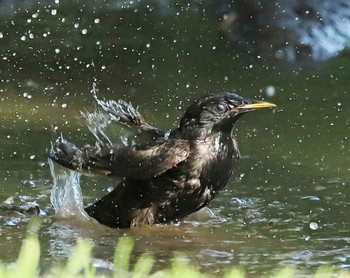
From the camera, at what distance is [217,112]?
7840 millimetres

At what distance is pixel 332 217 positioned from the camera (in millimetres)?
8445

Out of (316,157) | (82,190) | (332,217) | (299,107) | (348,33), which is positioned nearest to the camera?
(332,217)

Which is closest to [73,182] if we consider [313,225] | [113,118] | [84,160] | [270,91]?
[113,118]

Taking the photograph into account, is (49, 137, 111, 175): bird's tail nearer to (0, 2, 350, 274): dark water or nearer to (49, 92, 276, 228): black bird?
(49, 92, 276, 228): black bird

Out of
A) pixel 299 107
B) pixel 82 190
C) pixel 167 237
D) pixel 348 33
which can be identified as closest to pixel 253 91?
pixel 299 107

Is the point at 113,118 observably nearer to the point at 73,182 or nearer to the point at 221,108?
the point at 73,182

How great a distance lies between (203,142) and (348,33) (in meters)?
8.14

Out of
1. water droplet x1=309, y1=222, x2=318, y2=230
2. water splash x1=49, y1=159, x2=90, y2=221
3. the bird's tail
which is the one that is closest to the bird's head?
the bird's tail

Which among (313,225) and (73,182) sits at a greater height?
(73,182)

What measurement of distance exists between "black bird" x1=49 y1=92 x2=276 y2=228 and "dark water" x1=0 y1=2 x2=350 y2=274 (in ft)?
0.66

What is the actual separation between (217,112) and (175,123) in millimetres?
3693

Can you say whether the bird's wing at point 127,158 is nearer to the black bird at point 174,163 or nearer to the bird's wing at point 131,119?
the black bird at point 174,163

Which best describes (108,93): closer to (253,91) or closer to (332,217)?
(253,91)

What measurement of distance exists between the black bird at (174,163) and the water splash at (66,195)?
346 mm
